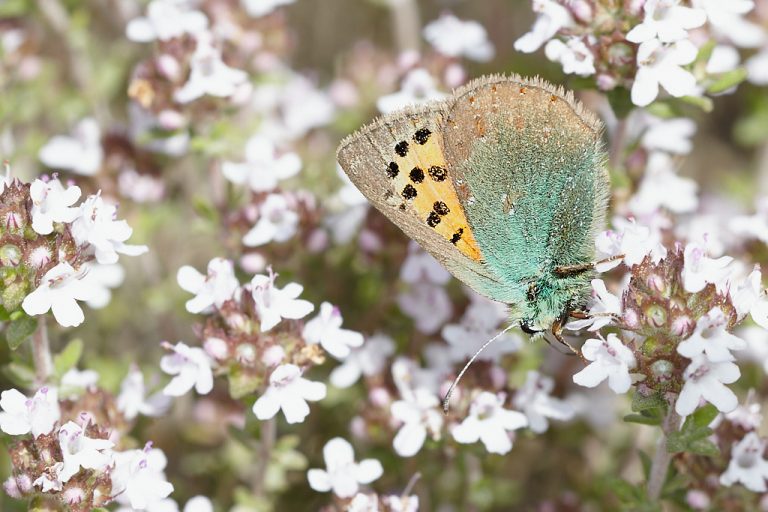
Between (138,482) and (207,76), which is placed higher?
(207,76)

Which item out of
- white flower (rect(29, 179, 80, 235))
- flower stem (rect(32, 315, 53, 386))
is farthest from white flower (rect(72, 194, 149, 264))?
flower stem (rect(32, 315, 53, 386))

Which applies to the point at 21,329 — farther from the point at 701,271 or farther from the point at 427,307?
the point at 701,271

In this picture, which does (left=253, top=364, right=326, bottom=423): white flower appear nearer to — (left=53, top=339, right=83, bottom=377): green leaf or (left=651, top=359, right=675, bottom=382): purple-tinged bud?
(left=53, top=339, right=83, bottom=377): green leaf

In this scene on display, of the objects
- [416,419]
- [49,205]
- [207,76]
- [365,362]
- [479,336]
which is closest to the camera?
[49,205]

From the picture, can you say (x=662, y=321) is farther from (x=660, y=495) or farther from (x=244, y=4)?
(x=244, y=4)

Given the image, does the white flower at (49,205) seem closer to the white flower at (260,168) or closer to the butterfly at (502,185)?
the butterfly at (502,185)

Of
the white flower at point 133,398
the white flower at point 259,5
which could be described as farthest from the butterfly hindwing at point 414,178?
the white flower at point 259,5

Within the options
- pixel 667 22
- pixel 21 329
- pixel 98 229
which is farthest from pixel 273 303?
pixel 667 22
